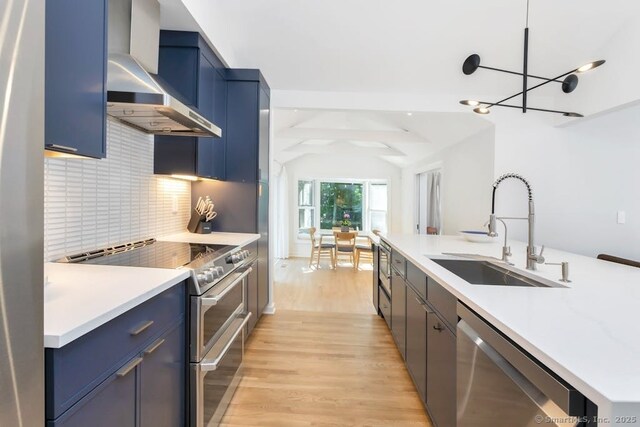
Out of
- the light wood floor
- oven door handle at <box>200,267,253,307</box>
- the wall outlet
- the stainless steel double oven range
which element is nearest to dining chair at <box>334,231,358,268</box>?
the light wood floor

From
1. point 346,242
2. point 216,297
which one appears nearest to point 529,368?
point 216,297

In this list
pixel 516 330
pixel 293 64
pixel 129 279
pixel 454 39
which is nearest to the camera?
pixel 516 330

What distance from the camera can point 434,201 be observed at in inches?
218

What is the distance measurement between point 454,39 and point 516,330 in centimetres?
276

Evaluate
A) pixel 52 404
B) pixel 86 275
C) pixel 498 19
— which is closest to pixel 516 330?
pixel 52 404

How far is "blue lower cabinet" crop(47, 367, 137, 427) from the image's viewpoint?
806 mm

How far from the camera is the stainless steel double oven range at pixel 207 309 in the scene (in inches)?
56.0

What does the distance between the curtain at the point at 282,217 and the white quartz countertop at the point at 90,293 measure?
17.7 feet

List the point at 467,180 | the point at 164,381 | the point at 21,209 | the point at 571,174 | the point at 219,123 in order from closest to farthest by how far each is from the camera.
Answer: the point at 21,209 → the point at 164,381 → the point at 219,123 → the point at 571,174 → the point at 467,180

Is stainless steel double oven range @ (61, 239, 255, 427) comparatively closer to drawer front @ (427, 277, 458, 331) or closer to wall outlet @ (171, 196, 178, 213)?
wall outlet @ (171, 196, 178, 213)

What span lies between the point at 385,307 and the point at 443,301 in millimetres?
1633

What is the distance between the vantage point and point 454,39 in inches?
109

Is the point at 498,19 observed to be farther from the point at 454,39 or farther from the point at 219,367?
the point at 219,367

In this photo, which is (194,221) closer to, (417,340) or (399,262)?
(399,262)
